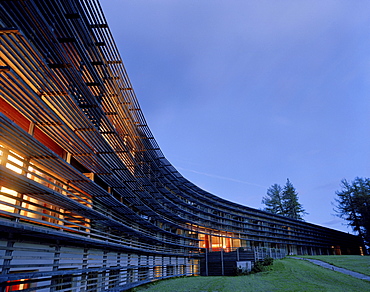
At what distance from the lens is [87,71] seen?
888 centimetres

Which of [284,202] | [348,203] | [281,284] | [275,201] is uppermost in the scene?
[275,201]

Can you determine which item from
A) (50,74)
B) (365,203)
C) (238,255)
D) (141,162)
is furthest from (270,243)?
(50,74)

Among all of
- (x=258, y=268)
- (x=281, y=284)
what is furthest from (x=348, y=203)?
(x=281, y=284)

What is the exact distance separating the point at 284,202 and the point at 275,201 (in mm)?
2584

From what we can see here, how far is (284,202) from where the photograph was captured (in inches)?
3108

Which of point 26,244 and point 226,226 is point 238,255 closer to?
point 226,226

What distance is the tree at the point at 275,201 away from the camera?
258ft

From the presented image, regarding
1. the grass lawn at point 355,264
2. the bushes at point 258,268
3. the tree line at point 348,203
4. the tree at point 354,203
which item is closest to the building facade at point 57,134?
the bushes at point 258,268

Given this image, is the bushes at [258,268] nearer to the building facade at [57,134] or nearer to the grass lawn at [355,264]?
the grass lawn at [355,264]

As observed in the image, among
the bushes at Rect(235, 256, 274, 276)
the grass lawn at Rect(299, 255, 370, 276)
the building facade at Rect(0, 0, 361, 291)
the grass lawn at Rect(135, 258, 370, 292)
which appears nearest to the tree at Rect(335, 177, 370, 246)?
the grass lawn at Rect(299, 255, 370, 276)

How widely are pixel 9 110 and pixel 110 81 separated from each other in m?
3.47

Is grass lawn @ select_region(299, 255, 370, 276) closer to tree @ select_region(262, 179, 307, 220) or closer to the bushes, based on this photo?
the bushes

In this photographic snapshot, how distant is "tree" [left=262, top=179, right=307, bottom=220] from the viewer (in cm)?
7706

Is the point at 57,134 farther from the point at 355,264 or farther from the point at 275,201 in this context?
the point at 275,201
